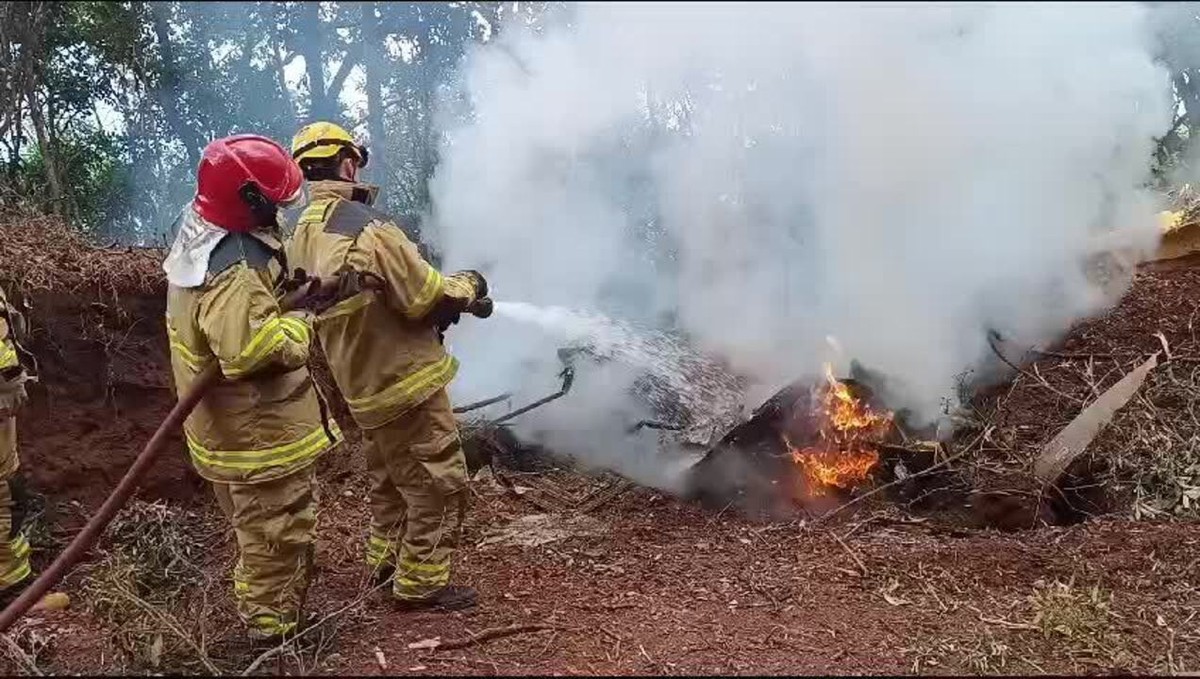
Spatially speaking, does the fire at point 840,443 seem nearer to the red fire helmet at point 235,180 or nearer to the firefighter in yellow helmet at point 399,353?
the firefighter in yellow helmet at point 399,353

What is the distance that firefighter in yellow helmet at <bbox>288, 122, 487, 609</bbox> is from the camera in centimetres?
350

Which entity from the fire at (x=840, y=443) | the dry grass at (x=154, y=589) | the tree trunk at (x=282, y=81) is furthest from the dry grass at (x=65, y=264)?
the tree trunk at (x=282, y=81)

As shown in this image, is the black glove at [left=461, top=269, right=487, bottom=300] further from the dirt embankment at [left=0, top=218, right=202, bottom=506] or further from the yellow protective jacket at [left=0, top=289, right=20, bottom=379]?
the dirt embankment at [left=0, top=218, right=202, bottom=506]

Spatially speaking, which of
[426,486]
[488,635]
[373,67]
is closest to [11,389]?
[426,486]

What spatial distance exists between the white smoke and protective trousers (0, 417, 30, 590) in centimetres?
287

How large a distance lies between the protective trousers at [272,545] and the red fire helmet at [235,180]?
3.02 ft

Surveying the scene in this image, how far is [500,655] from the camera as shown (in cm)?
319

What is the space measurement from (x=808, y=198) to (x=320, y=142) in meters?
4.35

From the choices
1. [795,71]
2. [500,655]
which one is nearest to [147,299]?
[500,655]

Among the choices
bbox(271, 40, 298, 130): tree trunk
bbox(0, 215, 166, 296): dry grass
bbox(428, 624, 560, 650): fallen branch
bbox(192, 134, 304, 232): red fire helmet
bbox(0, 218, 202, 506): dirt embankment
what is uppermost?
bbox(271, 40, 298, 130): tree trunk

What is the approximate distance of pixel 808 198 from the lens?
7062 mm

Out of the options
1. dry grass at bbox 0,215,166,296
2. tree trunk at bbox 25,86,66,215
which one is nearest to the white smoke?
dry grass at bbox 0,215,166,296

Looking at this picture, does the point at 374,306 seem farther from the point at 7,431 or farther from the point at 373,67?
the point at 373,67

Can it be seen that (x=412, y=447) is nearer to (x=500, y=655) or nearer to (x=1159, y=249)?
(x=500, y=655)
